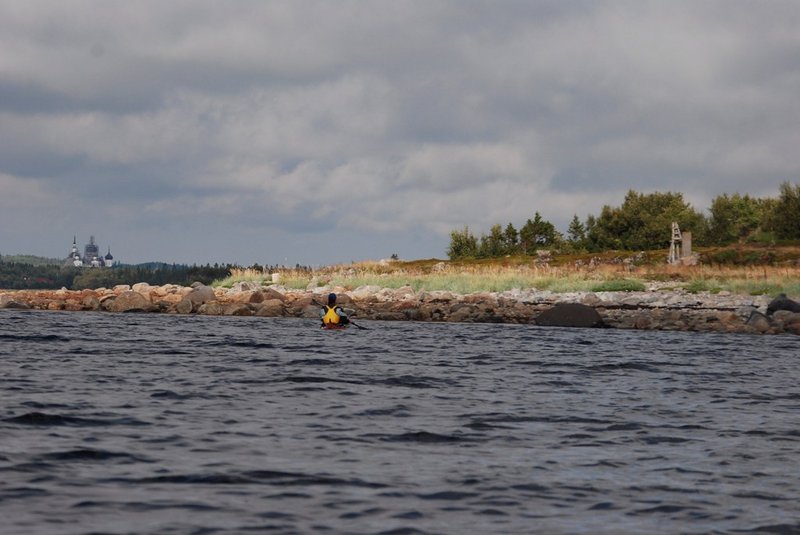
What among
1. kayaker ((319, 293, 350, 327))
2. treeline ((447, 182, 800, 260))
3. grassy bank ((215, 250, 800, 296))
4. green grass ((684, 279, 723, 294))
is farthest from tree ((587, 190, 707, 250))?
kayaker ((319, 293, 350, 327))

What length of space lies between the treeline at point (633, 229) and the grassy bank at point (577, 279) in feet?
58.7

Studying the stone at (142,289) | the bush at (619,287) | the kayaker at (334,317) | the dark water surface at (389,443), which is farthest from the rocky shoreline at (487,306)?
the dark water surface at (389,443)

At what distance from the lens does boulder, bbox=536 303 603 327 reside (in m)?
33.1

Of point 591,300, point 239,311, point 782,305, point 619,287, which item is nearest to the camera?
point 782,305

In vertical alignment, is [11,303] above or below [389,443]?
above

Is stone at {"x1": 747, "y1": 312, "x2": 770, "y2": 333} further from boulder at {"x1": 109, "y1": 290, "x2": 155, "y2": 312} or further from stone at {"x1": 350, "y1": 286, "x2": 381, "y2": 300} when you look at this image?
boulder at {"x1": 109, "y1": 290, "x2": 155, "y2": 312}

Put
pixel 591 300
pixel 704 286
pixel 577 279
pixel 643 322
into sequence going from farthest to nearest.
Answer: pixel 577 279, pixel 704 286, pixel 591 300, pixel 643 322

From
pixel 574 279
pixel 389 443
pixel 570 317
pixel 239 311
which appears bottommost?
pixel 389 443

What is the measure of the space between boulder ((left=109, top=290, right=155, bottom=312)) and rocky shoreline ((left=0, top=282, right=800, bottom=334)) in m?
0.04

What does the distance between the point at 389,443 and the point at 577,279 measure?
130 feet

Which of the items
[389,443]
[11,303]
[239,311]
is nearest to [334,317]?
[239,311]

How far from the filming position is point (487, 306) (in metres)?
37.5

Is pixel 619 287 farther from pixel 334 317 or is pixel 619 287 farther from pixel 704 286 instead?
pixel 334 317

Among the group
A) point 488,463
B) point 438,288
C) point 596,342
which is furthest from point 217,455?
point 438,288
